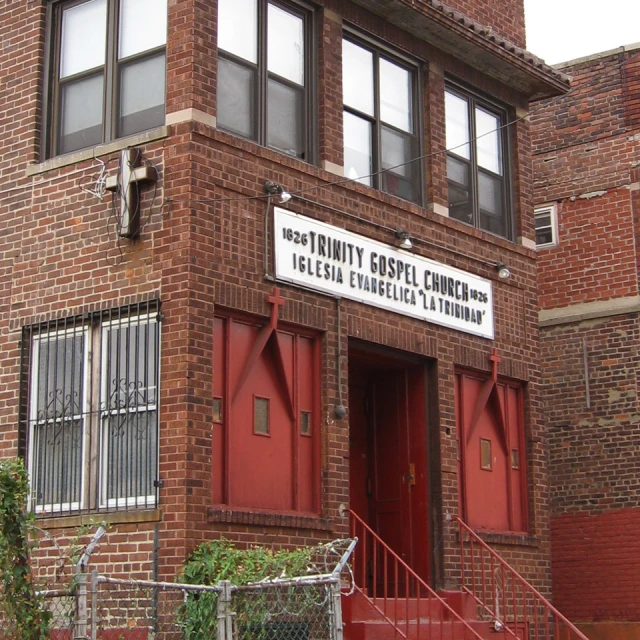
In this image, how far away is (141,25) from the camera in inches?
525

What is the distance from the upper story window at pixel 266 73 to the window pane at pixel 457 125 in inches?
106

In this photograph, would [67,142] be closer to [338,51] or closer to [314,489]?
[338,51]

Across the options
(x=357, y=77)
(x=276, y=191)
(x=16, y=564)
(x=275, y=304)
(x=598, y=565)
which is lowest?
(x=598, y=565)

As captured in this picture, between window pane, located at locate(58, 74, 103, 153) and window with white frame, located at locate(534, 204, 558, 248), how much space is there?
28.9ft

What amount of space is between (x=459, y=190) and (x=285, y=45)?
3430mm

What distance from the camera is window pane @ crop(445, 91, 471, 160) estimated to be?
16.4m

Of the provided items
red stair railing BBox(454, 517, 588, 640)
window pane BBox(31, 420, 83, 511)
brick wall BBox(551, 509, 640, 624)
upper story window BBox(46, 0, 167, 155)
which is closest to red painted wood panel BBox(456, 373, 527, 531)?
red stair railing BBox(454, 517, 588, 640)

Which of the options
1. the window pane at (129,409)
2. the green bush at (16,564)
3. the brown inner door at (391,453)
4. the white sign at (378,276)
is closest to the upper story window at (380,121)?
the white sign at (378,276)

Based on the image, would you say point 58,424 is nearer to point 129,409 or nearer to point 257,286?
point 129,409

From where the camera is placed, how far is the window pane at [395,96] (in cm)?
1548

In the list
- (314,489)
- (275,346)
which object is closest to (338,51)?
(275,346)

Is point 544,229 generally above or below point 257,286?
above

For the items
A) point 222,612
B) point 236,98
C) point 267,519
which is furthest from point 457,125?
point 222,612

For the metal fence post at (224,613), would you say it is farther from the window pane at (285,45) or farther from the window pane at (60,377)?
the window pane at (285,45)
